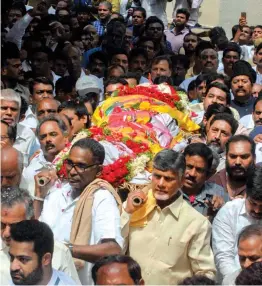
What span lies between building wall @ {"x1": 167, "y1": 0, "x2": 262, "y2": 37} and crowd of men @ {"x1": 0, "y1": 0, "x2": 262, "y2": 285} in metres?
→ 5.11

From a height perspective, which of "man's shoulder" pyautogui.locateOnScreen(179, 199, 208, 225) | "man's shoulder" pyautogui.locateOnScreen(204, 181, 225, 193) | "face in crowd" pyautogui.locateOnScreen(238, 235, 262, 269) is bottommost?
"man's shoulder" pyautogui.locateOnScreen(204, 181, 225, 193)

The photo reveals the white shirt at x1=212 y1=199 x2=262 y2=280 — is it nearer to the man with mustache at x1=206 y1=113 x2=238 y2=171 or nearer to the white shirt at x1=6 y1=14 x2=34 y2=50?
the man with mustache at x1=206 y1=113 x2=238 y2=171

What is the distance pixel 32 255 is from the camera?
5035 millimetres

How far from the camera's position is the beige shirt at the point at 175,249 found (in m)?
5.82

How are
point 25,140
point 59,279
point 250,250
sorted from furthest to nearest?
1. point 25,140
2. point 250,250
3. point 59,279

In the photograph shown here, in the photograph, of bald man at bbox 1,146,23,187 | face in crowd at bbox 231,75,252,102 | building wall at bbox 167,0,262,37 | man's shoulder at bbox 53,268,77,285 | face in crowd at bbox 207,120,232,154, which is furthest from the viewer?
building wall at bbox 167,0,262,37

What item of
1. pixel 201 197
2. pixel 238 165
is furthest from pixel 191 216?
pixel 238 165

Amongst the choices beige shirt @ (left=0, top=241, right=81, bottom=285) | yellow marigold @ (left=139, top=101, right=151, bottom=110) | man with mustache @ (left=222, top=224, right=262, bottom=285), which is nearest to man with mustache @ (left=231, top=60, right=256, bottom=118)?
yellow marigold @ (left=139, top=101, right=151, bottom=110)

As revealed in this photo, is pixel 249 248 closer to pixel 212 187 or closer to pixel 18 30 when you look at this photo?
pixel 212 187

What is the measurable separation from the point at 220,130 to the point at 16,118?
1778 mm

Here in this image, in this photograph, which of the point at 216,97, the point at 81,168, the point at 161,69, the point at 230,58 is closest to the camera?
the point at 81,168

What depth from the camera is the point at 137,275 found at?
491 cm

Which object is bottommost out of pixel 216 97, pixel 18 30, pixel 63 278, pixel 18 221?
pixel 18 30

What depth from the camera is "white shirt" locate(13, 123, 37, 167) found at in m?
8.01
